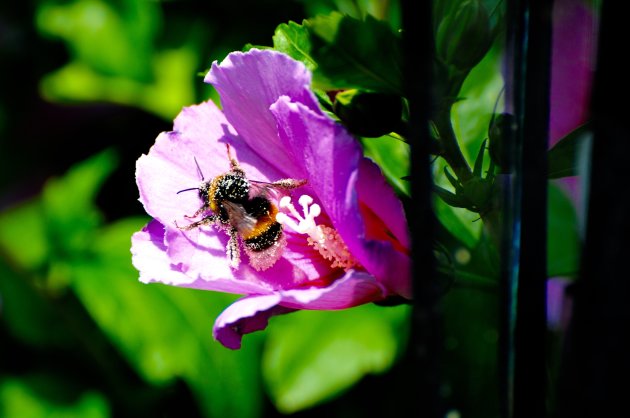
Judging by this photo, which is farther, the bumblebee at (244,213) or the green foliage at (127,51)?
the green foliage at (127,51)

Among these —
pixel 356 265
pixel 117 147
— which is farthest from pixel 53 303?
pixel 356 265

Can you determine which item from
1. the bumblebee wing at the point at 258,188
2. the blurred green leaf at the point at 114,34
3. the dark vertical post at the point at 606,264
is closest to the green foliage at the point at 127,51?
the blurred green leaf at the point at 114,34

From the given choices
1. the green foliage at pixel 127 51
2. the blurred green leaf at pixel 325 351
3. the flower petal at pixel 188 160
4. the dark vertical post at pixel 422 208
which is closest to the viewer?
the dark vertical post at pixel 422 208

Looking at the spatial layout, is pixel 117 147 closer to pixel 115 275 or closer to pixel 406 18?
pixel 115 275

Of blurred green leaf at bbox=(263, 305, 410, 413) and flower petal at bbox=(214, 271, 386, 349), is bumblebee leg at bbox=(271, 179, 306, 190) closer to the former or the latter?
flower petal at bbox=(214, 271, 386, 349)

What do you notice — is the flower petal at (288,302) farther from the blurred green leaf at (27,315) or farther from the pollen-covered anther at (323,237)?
the blurred green leaf at (27,315)

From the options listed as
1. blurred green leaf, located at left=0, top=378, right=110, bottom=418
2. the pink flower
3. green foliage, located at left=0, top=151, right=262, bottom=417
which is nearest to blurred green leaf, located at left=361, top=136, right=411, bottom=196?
the pink flower
